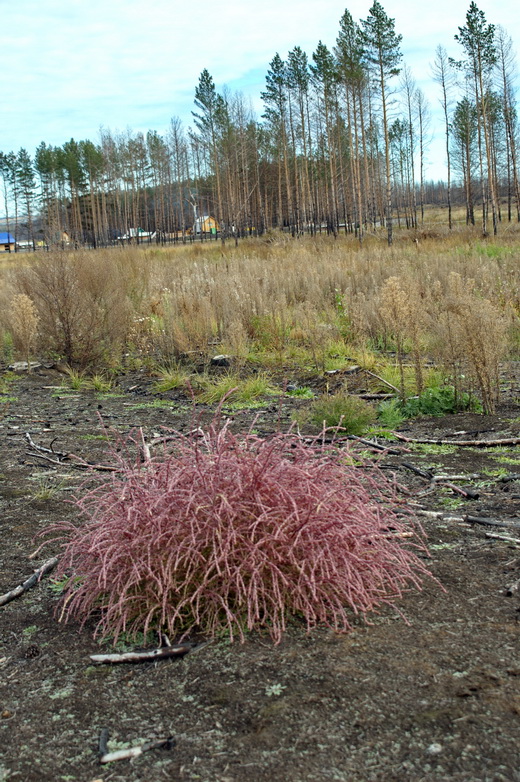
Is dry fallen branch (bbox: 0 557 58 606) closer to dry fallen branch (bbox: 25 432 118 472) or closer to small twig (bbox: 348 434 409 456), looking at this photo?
dry fallen branch (bbox: 25 432 118 472)

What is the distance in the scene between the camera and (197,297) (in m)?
10.5

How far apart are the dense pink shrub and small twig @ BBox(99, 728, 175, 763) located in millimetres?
485

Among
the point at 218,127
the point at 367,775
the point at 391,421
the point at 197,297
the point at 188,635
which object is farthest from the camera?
the point at 218,127

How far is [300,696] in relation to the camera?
198 centimetres

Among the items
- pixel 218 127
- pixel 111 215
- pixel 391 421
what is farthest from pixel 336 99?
pixel 391 421

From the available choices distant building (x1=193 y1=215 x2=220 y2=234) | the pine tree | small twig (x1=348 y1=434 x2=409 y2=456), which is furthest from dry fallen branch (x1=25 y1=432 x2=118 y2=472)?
distant building (x1=193 y1=215 x2=220 y2=234)

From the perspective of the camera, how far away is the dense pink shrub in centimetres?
237

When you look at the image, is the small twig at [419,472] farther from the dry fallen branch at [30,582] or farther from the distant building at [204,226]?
the distant building at [204,226]

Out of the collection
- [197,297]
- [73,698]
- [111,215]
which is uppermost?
[111,215]

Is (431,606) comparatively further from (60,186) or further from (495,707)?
(60,186)

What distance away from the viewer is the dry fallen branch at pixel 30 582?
9.04 ft

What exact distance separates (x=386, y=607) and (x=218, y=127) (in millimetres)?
47406

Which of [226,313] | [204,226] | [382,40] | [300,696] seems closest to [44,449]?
[300,696]

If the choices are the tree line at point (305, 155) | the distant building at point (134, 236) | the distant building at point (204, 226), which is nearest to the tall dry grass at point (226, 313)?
the tree line at point (305, 155)
